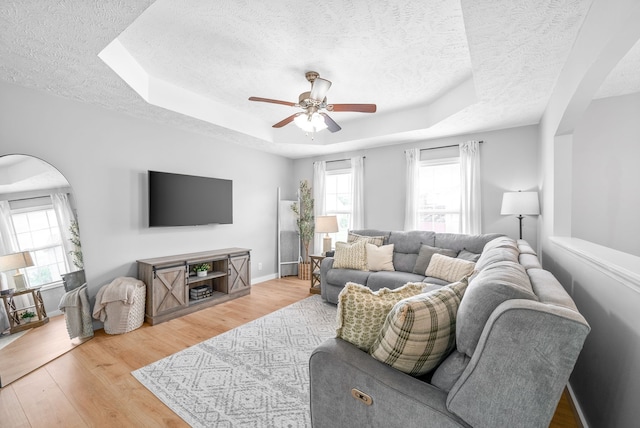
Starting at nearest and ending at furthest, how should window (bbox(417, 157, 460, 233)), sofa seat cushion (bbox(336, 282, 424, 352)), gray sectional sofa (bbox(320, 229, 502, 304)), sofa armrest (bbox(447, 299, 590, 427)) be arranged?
sofa armrest (bbox(447, 299, 590, 427)) < sofa seat cushion (bbox(336, 282, 424, 352)) < gray sectional sofa (bbox(320, 229, 502, 304)) < window (bbox(417, 157, 460, 233))

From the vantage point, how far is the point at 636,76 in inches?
105

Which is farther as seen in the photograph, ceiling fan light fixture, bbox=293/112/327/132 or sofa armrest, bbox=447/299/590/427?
ceiling fan light fixture, bbox=293/112/327/132

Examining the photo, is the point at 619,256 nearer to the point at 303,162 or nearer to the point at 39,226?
the point at 39,226

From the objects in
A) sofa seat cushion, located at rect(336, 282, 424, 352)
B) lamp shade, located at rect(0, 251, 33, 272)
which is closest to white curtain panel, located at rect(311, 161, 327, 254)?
lamp shade, located at rect(0, 251, 33, 272)

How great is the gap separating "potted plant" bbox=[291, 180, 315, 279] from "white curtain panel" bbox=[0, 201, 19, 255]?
12.9ft

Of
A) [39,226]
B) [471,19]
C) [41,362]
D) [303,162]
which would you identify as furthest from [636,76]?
[41,362]

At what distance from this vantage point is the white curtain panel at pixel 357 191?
5.18 m

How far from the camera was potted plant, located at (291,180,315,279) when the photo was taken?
5.53m

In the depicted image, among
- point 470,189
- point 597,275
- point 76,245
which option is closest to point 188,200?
point 76,245

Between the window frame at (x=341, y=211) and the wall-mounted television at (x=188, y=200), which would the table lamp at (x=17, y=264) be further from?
the window frame at (x=341, y=211)

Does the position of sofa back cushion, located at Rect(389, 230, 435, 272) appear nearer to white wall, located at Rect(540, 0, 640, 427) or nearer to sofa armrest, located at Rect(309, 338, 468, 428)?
white wall, located at Rect(540, 0, 640, 427)

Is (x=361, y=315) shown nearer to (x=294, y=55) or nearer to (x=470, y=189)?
(x=294, y=55)

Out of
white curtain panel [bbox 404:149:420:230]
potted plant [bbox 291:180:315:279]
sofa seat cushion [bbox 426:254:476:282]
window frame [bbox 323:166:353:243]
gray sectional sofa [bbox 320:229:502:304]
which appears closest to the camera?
sofa seat cushion [bbox 426:254:476:282]

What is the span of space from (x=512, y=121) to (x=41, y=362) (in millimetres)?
5776
